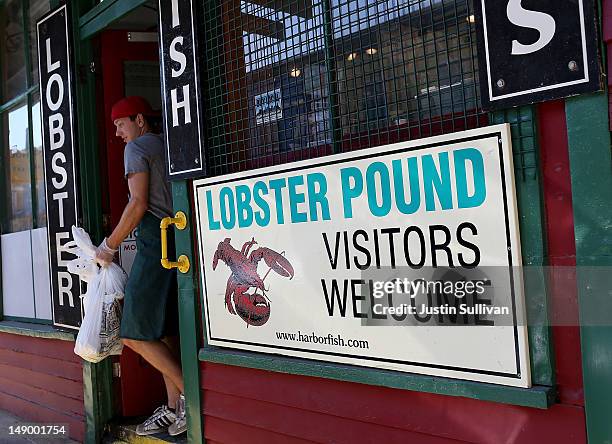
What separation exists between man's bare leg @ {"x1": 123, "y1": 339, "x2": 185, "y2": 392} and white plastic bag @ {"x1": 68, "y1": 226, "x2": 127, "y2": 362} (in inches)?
4.9

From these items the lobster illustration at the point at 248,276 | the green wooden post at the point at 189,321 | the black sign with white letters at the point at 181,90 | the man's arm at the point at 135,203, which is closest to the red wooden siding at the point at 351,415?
the green wooden post at the point at 189,321

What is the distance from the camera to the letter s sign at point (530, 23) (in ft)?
6.19

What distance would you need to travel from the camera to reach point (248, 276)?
2879 mm

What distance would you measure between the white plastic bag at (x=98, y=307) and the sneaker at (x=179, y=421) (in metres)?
0.49

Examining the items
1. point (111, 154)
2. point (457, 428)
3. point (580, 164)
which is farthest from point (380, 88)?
point (111, 154)

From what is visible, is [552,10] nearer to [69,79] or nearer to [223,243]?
[223,243]

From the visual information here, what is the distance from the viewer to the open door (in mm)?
4129

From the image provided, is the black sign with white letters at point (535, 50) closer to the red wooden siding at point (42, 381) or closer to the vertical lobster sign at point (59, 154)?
the vertical lobster sign at point (59, 154)

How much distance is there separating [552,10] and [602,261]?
2.47ft

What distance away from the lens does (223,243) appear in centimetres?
298

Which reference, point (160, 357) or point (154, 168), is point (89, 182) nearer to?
point (154, 168)

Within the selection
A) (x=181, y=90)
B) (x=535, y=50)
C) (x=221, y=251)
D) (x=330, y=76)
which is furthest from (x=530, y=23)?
(x=181, y=90)

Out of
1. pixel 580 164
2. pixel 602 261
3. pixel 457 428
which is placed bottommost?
pixel 457 428

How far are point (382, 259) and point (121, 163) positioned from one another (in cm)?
248
